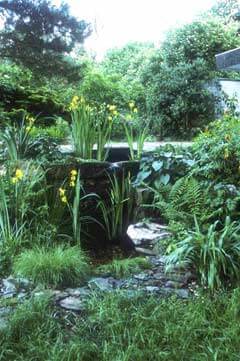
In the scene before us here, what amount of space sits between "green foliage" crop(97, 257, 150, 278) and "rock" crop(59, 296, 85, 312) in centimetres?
46

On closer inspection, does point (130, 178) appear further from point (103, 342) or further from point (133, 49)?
point (133, 49)

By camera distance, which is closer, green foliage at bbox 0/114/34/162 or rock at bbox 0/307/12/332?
rock at bbox 0/307/12/332

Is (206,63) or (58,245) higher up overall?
(206,63)

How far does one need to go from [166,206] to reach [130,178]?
38.7 inches

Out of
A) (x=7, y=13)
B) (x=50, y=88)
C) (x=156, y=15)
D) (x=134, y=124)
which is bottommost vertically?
(x=134, y=124)

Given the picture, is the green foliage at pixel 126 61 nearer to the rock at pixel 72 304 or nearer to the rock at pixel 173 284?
the rock at pixel 173 284

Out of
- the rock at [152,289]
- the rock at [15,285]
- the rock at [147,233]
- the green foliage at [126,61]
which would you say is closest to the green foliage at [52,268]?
the rock at [15,285]

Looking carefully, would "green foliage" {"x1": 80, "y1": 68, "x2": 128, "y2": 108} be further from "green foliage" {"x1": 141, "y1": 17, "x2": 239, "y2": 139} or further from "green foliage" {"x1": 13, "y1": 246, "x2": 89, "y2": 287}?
"green foliage" {"x1": 13, "y1": 246, "x2": 89, "y2": 287}

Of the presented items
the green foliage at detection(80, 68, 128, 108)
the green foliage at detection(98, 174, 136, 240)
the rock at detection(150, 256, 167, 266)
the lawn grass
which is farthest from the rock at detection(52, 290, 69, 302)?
the green foliage at detection(80, 68, 128, 108)

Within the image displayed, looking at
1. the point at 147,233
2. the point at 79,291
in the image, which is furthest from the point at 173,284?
the point at 147,233

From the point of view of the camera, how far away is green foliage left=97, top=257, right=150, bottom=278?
3086 mm

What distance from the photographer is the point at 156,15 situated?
12930mm

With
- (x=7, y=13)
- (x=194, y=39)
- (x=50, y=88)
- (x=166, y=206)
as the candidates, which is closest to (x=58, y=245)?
(x=166, y=206)

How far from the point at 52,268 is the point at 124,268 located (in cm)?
52
